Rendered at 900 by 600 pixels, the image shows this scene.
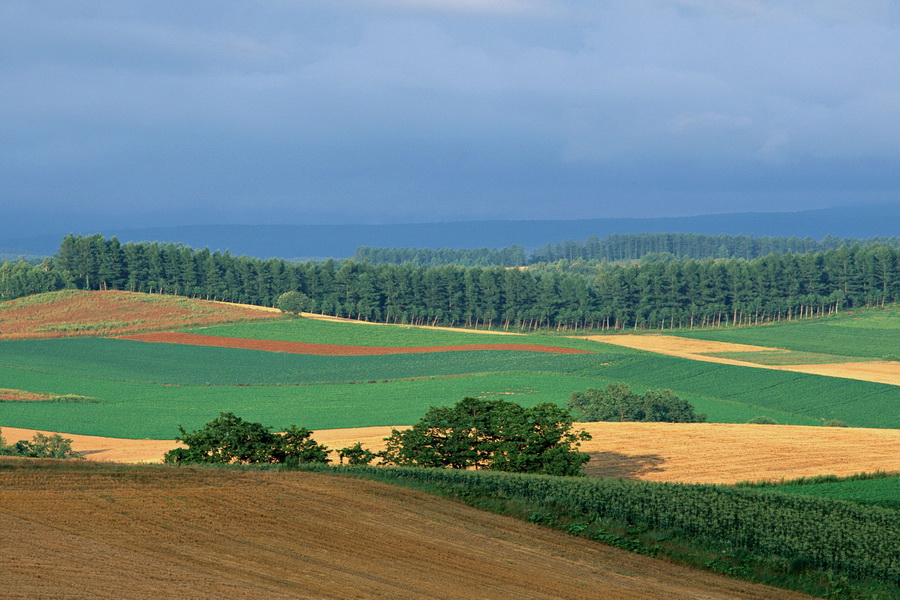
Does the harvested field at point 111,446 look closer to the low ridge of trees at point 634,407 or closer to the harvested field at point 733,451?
the harvested field at point 733,451

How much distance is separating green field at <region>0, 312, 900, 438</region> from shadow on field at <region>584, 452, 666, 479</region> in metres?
18.5

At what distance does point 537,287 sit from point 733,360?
180 feet

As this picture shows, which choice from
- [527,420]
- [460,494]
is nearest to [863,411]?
[527,420]

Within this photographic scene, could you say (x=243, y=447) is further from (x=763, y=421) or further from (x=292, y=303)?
(x=292, y=303)

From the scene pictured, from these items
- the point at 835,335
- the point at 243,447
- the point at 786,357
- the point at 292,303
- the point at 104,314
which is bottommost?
the point at 243,447

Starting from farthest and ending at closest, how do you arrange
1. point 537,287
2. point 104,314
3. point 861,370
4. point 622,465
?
point 537,287, point 104,314, point 861,370, point 622,465

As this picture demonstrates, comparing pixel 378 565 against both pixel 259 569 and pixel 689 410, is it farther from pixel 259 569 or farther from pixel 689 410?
pixel 689 410

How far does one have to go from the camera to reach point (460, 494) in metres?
32.2

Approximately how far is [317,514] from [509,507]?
737 cm

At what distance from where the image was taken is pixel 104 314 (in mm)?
124188

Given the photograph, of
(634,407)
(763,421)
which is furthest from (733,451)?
(634,407)

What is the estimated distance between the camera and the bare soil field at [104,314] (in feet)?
378

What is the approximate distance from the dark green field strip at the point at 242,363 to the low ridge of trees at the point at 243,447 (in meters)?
47.2

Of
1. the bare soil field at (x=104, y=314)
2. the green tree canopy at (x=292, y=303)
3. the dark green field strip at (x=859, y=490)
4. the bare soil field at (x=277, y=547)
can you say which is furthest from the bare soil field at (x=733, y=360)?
the bare soil field at (x=277, y=547)
